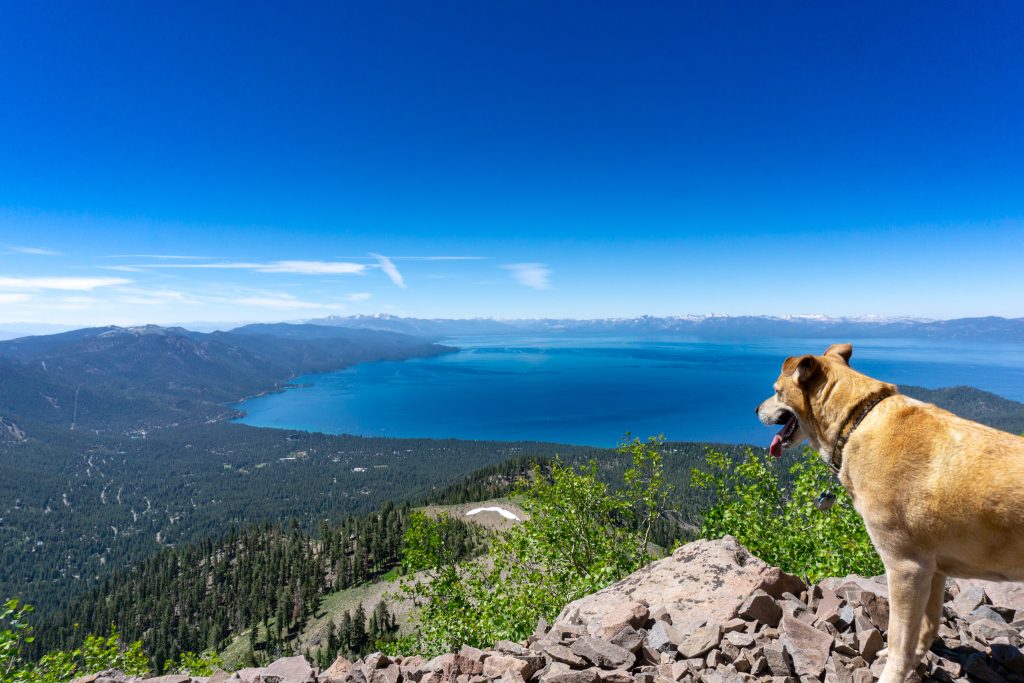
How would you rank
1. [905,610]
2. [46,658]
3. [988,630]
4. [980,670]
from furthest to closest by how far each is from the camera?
[46,658]
[988,630]
[980,670]
[905,610]

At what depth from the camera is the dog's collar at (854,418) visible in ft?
15.5

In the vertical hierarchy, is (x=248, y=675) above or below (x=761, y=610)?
below

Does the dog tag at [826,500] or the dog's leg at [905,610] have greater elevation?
the dog tag at [826,500]

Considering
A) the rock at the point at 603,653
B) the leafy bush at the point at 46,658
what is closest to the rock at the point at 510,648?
the rock at the point at 603,653

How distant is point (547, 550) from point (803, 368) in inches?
432

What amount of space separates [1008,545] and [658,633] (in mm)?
3835

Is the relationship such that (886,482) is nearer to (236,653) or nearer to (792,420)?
(792,420)

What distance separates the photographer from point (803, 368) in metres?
5.07

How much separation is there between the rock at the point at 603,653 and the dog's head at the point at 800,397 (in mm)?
2974

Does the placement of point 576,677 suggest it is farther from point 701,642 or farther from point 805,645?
point 805,645

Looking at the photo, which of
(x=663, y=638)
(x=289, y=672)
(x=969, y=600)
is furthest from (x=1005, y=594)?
(x=289, y=672)

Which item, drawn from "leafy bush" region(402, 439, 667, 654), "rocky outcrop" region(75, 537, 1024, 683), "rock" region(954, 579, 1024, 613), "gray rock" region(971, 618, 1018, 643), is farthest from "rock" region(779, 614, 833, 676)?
"leafy bush" region(402, 439, 667, 654)

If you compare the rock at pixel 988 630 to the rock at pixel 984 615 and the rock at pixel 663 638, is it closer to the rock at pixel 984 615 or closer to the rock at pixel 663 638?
the rock at pixel 984 615

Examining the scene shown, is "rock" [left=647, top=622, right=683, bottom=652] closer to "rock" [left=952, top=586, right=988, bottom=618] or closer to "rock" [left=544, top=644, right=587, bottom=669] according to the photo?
"rock" [left=544, top=644, right=587, bottom=669]
